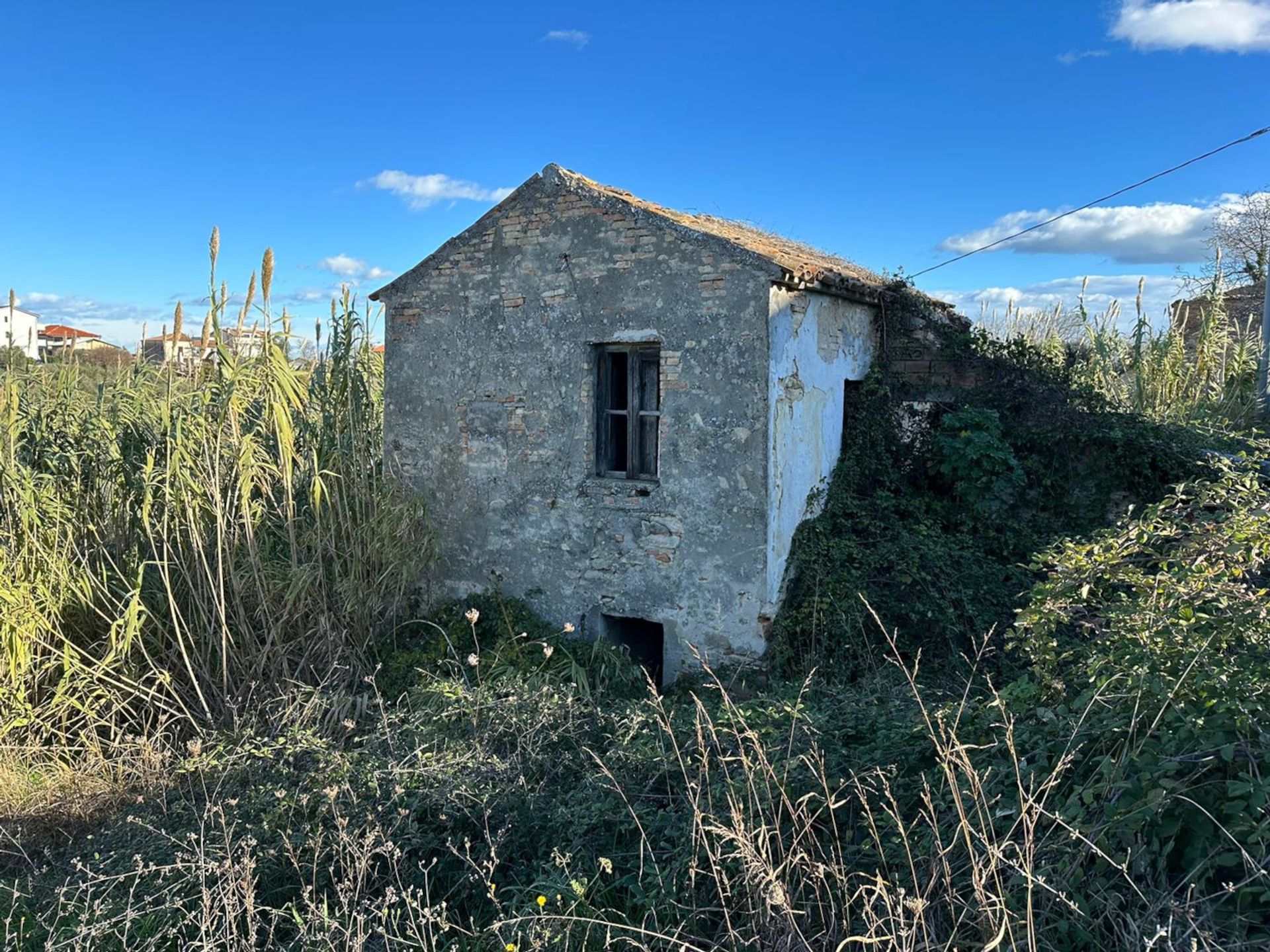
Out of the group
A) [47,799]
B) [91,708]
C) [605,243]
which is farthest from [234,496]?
[605,243]

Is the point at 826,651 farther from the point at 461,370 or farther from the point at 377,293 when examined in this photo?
the point at 377,293

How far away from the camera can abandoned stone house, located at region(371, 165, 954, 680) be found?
6.76 m

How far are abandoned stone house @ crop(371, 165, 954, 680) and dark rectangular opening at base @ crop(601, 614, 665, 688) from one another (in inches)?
0.9

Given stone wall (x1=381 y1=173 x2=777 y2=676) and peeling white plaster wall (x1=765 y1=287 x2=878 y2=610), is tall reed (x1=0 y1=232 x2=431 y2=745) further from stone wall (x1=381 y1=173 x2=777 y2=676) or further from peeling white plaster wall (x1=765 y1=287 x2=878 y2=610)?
peeling white plaster wall (x1=765 y1=287 x2=878 y2=610)

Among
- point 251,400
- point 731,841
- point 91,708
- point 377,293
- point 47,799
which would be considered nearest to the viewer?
point 731,841

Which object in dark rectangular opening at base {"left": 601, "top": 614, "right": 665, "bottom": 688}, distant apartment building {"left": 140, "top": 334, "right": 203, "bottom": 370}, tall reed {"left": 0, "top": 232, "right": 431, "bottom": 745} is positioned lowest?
dark rectangular opening at base {"left": 601, "top": 614, "right": 665, "bottom": 688}

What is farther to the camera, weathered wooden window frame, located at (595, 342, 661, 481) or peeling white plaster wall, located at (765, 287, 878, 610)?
weathered wooden window frame, located at (595, 342, 661, 481)

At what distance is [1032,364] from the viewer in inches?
336

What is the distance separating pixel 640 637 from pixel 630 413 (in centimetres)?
219

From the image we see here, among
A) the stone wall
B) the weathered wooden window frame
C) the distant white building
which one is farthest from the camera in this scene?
the weathered wooden window frame

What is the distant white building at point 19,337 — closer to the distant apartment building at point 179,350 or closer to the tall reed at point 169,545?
the tall reed at point 169,545

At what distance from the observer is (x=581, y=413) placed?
7.39m

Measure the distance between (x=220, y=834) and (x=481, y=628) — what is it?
11.1 ft

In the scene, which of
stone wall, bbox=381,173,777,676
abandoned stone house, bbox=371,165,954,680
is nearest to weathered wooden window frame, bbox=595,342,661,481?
abandoned stone house, bbox=371,165,954,680
